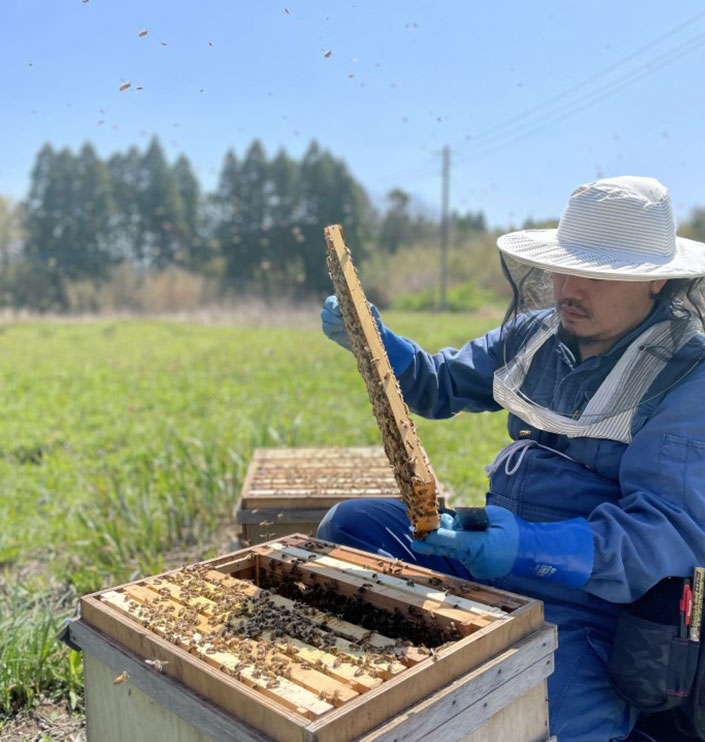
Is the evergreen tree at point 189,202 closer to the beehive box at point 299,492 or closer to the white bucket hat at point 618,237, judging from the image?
the beehive box at point 299,492

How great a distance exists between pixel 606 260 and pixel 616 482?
0.65 meters

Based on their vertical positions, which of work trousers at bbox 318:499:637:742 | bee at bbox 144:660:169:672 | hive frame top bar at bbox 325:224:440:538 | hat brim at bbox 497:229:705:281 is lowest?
work trousers at bbox 318:499:637:742

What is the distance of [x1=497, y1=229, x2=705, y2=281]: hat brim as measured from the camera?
210cm

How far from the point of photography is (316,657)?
1.54 m

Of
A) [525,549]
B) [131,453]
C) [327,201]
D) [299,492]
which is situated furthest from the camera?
[327,201]

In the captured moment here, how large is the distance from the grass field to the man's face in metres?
2.18

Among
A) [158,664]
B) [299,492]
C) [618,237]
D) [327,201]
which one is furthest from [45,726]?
[327,201]

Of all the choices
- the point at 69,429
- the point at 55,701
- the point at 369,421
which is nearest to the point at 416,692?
the point at 55,701

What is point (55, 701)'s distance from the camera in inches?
→ 107

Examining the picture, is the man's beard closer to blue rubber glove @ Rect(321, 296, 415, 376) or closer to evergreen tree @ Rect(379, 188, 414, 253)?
blue rubber glove @ Rect(321, 296, 415, 376)

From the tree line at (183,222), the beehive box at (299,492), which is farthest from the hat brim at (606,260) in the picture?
the tree line at (183,222)

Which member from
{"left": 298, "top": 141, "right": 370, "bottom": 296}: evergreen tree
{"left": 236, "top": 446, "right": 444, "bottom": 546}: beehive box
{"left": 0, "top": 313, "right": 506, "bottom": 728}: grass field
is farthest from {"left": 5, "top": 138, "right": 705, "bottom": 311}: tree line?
{"left": 236, "top": 446, "right": 444, "bottom": 546}: beehive box

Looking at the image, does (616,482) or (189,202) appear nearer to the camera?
(616,482)

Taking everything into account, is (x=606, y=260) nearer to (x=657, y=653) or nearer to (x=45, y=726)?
(x=657, y=653)
